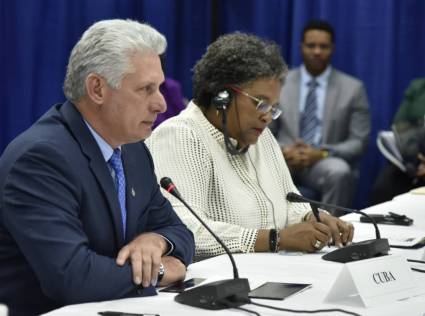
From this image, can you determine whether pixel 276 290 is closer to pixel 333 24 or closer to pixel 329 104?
pixel 329 104

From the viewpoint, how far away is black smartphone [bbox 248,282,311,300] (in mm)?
2252

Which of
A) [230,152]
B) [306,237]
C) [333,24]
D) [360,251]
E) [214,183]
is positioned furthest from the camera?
[333,24]

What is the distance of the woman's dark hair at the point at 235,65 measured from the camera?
321cm

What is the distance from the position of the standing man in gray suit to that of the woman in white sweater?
8.81 feet

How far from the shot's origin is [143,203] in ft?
8.40

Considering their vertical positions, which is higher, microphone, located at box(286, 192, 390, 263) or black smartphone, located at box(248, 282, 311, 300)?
black smartphone, located at box(248, 282, 311, 300)

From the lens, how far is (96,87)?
7.82 feet

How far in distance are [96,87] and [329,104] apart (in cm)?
408

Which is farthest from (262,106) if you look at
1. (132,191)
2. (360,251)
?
(132,191)

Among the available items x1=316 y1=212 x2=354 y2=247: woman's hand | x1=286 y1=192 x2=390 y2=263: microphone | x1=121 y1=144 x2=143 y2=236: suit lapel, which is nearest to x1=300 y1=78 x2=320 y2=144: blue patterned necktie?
x1=316 y1=212 x2=354 y2=247: woman's hand

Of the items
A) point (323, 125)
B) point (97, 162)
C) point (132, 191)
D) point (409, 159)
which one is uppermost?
point (97, 162)

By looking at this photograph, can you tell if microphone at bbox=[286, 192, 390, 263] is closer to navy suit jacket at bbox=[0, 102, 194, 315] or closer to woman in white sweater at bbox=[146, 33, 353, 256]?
woman in white sweater at bbox=[146, 33, 353, 256]

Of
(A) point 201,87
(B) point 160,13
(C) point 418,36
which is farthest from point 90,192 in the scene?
(C) point 418,36

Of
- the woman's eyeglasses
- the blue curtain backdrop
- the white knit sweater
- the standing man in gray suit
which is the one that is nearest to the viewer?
the white knit sweater
